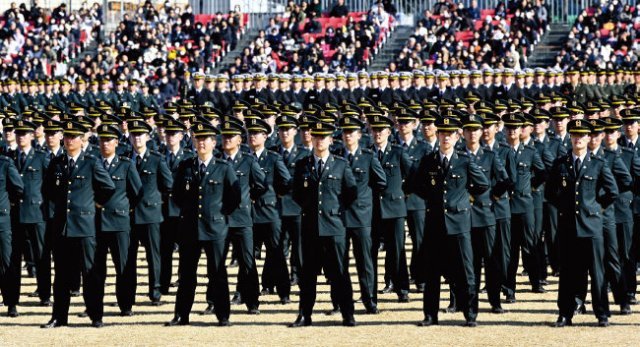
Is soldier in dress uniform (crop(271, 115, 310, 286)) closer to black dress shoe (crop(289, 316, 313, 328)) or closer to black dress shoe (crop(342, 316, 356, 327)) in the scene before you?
black dress shoe (crop(289, 316, 313, 328))

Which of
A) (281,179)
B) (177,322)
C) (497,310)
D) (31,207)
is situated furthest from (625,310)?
(31,207)

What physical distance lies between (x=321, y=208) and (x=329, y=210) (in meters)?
0.08

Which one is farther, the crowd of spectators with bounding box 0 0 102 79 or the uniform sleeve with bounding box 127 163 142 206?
the crowd of spectators with bounding box 0 0 102 79

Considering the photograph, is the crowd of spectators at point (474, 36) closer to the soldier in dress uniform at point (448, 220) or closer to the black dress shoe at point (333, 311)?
the black dress shoe at point (333, 311)

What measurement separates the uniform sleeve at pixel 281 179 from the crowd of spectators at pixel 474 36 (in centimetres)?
2035

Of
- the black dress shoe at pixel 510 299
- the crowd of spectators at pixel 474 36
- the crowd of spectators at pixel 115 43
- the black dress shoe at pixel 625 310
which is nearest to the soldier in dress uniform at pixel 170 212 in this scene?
the black dress shoe at pixel 510 299

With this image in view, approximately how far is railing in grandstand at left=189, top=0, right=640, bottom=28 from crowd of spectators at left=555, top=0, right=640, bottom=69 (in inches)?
56.2

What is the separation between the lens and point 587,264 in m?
14.4

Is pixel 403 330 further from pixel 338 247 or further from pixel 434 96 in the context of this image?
pixel 434 96

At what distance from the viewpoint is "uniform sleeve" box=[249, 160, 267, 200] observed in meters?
15.5

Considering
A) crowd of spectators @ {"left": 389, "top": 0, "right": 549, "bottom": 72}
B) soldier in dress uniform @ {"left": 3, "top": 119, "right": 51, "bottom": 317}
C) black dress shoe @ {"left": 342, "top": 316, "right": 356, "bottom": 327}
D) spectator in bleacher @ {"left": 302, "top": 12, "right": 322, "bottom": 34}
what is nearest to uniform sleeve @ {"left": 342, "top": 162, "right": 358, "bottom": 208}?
black dress shoe @ {"left": 342, "top": 316, "right": 356, "bottom": 327}

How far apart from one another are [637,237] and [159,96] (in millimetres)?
23557

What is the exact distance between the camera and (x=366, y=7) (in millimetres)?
46531

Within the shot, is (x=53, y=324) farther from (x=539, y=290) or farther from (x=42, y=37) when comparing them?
(x=42, y=37)
